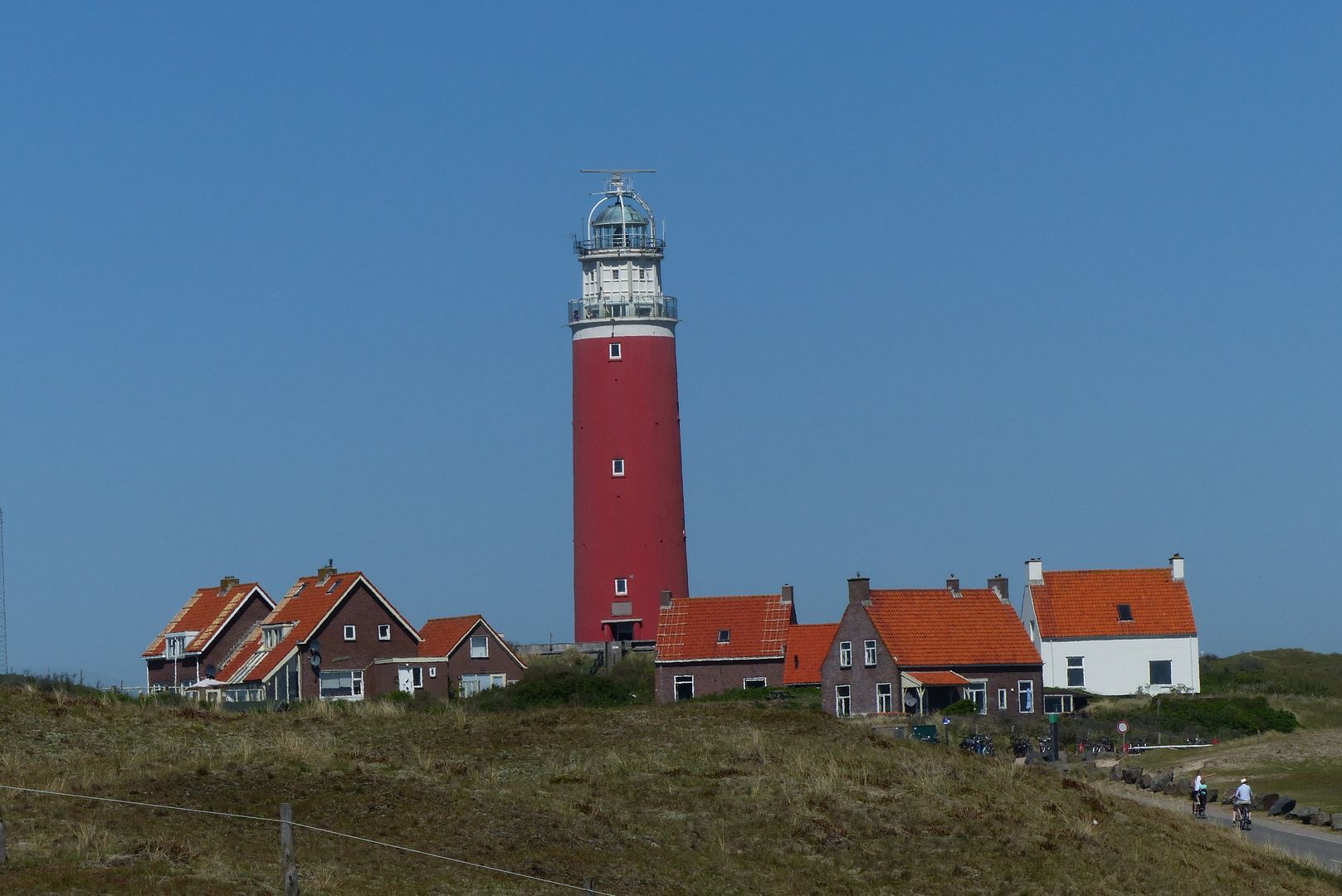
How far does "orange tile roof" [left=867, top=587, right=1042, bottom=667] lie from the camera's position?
192 ft

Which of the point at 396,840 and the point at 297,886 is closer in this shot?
the point at 297,886

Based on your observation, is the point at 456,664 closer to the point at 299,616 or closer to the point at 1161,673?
the point at 299,616

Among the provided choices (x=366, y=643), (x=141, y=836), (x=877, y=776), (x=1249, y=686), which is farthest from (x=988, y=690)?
(x=141, y=836)

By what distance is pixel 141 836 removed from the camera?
22.0 metres

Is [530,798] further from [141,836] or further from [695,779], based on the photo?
[141,836]

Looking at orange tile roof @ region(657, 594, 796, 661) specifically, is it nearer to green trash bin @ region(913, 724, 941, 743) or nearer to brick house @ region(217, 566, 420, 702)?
brick house @ region(217, 566, 420, 702)

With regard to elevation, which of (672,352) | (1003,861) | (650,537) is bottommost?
(1003,861)

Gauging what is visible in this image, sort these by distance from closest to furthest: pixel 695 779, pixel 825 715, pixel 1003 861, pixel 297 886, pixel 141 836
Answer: pixel 297 886
pixel 141 836
pixel 1003 861
pixel 695 779
pixel 825 715

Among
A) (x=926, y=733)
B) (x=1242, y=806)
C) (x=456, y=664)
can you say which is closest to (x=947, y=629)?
(x=926, y=733)

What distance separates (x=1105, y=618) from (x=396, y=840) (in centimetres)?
4458

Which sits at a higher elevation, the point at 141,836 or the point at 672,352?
the point at 672,352

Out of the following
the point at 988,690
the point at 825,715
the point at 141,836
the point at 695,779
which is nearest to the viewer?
the point at 141,836

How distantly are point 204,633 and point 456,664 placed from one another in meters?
10.5

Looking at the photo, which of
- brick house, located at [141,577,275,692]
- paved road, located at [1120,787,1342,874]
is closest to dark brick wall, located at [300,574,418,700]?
brick house, located at [141,577,275,692]
